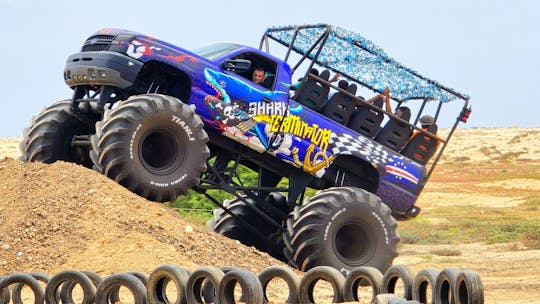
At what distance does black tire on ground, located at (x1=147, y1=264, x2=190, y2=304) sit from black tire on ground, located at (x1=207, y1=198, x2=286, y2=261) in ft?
22.7

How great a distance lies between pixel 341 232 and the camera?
16.4 metres

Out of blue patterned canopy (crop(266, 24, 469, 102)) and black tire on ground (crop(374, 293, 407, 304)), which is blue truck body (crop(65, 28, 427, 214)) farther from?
black tire on ground (crop(374, 293, 407, 304))

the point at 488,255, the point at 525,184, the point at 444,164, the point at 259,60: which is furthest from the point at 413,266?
the point at 444,164

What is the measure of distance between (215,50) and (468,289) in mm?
7503

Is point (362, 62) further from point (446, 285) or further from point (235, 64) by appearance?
point (446, 285)

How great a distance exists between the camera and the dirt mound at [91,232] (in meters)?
13.3

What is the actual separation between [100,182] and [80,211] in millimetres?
508

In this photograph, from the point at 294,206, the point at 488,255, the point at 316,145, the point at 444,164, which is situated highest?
the point at 316,145

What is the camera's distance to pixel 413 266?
19703 millimetres

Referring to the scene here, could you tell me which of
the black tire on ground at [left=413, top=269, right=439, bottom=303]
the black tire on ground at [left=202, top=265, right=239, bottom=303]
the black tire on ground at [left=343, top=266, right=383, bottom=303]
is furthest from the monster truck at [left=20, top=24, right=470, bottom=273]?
the black tire on ground at [left=413, top=269, right=439, bottom=303]

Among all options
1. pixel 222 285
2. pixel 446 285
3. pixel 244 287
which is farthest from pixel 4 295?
pixel 446 285

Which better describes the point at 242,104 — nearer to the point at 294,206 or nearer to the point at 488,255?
the point at 294,206

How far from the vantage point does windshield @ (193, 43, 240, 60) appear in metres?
16.2

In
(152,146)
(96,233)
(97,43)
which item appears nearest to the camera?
(96,233)
